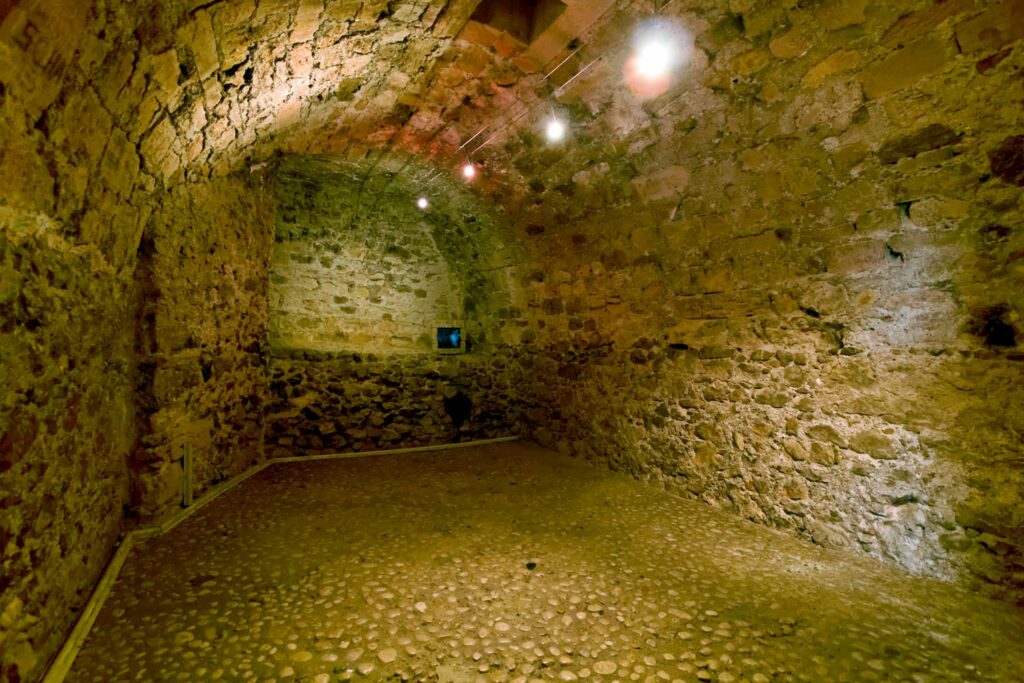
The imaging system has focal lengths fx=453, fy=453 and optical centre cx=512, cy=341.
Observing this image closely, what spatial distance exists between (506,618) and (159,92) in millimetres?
2329

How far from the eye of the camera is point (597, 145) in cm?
315

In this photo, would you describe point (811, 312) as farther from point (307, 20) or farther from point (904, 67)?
point (307, 20)

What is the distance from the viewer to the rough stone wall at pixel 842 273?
1869 millimetres

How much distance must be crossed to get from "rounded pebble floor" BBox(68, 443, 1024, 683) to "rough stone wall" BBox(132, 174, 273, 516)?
436 mm

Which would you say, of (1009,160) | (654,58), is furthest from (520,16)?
(1009,160)

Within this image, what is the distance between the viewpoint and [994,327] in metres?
1.88

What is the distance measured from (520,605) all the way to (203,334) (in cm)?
262

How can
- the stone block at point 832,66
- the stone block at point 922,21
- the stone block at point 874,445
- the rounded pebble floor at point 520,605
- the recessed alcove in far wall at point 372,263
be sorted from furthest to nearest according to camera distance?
1. the recessed alcove in far wall at point 372,263
2. the stone block at point 874,445
3. the stone block at point 832,66
4. the stone block at point 922,21
5. the rounded pebble floor at point 520,605

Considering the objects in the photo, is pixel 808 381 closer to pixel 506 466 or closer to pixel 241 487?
pixel 506 466

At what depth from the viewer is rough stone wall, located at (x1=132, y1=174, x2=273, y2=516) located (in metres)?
2.45

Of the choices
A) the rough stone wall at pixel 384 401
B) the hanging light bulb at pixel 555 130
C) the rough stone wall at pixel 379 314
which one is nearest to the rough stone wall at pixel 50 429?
the rough stone wall at pixel 384 401

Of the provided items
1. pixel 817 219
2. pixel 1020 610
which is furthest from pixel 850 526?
pixel 817 219

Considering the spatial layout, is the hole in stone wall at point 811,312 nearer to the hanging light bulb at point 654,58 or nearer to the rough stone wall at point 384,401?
the hanging light bulb at point 654,58

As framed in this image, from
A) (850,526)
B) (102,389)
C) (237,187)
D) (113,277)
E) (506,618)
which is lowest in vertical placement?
(506,618)
